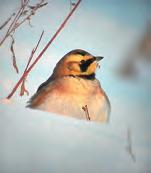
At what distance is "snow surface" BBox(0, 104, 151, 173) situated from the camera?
1.80 m

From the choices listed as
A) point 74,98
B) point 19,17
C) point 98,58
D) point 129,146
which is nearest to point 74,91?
point 74,98

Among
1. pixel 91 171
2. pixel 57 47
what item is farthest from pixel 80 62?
pixel 91 171

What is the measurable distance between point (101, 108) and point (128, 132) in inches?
6.8

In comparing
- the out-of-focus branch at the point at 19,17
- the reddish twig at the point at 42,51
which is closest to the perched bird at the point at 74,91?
the reddish twig at the point at 42,51

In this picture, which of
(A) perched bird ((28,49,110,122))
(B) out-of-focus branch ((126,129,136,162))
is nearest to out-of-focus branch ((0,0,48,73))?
(A) perched bird ((28,49,110,122))

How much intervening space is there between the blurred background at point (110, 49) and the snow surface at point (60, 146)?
4 cm

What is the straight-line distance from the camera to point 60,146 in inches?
74.0

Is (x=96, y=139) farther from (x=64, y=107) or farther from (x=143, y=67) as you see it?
(x=143, y=67)

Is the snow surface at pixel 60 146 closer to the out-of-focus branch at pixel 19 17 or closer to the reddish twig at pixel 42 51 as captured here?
the reddish twig at pixel 42 51

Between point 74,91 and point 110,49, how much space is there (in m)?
0.27

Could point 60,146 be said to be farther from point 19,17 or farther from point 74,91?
point 19,17

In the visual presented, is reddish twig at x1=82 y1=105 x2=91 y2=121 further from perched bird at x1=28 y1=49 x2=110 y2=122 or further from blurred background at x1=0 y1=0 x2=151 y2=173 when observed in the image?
blurred background at x1=0 y1=0 x2=151 y2=173

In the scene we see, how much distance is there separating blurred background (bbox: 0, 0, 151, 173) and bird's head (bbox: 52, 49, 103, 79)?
0.09ft

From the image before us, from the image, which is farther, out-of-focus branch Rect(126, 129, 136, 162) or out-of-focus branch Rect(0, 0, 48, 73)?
out-of-focus branch Rect(0, 0, 48, 73)
